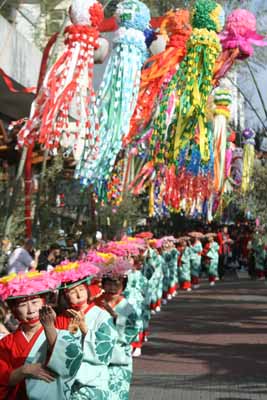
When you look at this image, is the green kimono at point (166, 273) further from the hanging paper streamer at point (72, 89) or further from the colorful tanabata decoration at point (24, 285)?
the colorful tanabata decoration at point (24, 285)

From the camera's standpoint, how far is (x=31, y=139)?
11250 millimetres

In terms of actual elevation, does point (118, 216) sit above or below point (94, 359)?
above

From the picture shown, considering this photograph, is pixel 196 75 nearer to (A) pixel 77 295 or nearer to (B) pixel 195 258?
(A) pixel 77 295

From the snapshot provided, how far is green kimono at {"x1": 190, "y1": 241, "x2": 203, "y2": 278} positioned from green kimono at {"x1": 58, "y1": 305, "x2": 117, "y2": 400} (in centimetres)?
2104

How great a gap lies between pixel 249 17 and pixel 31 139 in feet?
11.8

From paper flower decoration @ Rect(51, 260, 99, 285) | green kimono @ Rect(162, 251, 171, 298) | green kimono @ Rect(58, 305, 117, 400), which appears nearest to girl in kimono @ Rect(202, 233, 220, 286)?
green kimono @ Rect(162, 251, 171, 298)

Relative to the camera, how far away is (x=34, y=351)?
5.83m

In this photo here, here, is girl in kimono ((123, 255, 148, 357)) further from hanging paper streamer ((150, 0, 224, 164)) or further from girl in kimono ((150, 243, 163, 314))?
girl in kimono ((150, 243, 163, 314))

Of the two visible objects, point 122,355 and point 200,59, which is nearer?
point 122,355

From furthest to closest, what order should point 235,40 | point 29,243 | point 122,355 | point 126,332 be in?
1. point 29,243
2. point 235,40
3. point 126,332
4. point 122,355

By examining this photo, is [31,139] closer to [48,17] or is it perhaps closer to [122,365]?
[122,365]

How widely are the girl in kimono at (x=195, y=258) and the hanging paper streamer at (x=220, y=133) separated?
10920mm

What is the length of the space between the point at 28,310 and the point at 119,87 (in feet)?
19.3

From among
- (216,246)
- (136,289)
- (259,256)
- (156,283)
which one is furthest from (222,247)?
(136,289)
